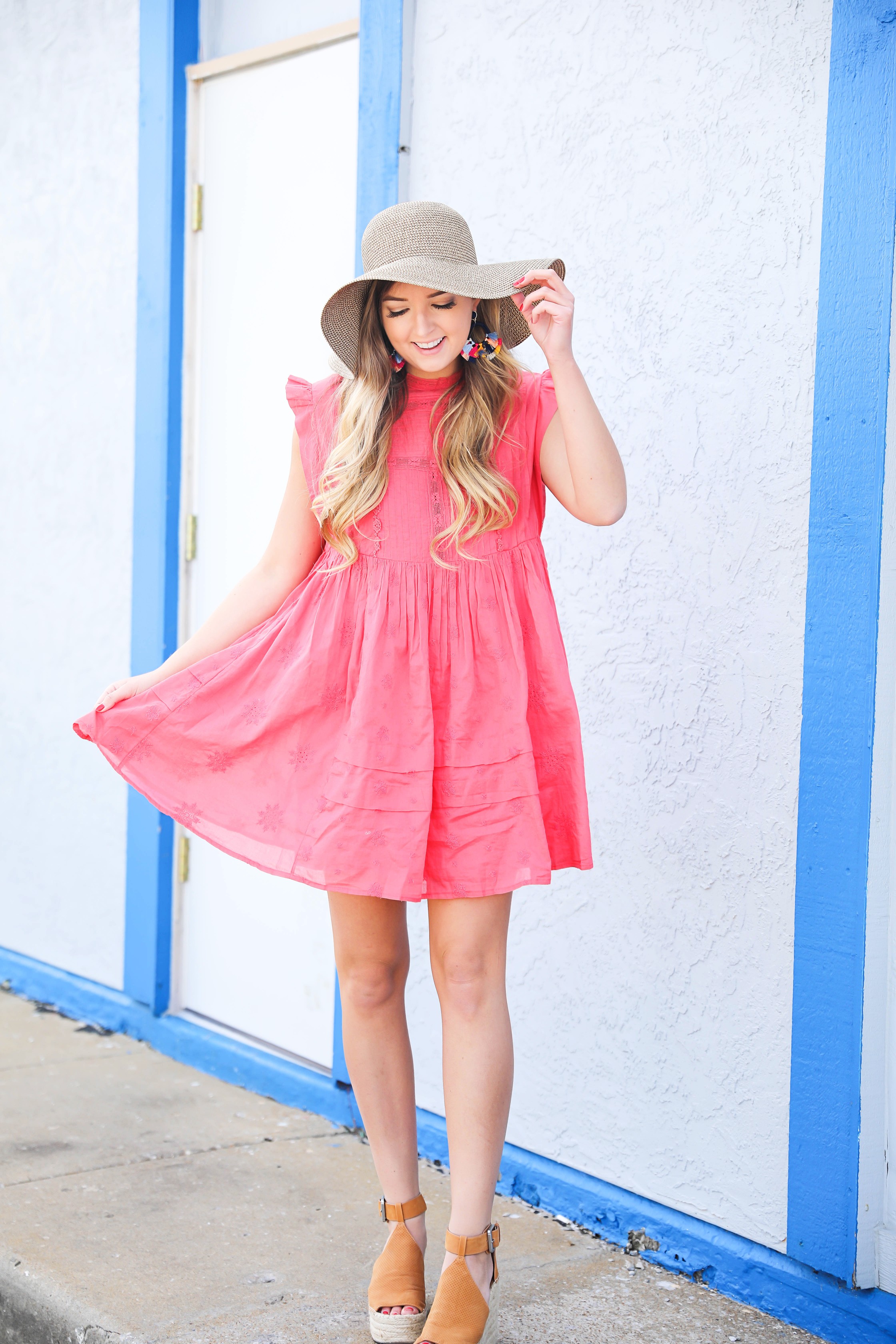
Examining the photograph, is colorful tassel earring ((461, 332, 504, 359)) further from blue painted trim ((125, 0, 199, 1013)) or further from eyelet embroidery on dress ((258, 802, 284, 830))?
blue painted trim ((125, 0, 199, 1013))

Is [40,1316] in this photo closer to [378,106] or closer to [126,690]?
[126,690]

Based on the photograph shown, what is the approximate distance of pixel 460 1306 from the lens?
2.15 m

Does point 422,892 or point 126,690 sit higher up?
point 126,690

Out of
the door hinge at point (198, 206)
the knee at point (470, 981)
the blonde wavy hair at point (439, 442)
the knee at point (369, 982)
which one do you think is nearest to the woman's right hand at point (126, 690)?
the blonde wavy hair at point (439, 442)

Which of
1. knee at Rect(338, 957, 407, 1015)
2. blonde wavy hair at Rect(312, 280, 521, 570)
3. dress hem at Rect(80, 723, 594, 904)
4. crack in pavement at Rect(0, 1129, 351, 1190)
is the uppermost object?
blonde wavy hair at Rect(312, 280, 521, 570)

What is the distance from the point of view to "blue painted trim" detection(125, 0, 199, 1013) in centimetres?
391

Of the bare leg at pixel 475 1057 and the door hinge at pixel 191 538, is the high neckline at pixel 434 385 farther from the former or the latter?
the door hinge at pixel 191 538

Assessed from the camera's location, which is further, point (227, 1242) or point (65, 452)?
point (65, 452)

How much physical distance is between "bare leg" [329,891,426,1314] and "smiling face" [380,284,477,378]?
0.92 metres

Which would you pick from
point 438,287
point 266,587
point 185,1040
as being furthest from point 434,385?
point 185,1040

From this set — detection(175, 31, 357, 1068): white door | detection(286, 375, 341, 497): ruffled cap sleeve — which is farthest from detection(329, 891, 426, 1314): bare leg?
detection(175, 31, 357, 1068): white door

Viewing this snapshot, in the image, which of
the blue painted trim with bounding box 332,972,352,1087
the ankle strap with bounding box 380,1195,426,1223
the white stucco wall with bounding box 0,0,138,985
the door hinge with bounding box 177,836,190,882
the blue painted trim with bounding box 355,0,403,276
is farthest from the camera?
the white stucco wall with bounding box 0,0,138,985

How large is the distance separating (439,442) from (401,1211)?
1.33m

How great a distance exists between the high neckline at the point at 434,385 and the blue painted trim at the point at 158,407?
183 cm
